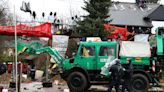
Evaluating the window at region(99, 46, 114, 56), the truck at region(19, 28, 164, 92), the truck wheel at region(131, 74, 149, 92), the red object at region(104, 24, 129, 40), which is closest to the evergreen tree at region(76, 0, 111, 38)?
the red object at region(104, 24, 129, 40)

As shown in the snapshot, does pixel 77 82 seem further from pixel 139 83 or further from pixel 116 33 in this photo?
pixel 116 33

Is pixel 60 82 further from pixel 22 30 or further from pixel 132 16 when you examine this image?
pixel 132 16

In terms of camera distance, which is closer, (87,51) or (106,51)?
(106,51)

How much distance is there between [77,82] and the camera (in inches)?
807

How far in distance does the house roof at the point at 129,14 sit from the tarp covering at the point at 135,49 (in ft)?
111

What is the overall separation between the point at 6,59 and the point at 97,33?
802 cm

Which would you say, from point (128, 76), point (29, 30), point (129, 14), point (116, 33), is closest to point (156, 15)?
point (129, 14)

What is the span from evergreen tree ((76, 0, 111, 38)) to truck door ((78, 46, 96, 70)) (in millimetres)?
12955

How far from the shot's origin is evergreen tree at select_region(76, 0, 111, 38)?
33.8m

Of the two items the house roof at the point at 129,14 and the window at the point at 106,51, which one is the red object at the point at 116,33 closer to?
the window at the point at 106,51

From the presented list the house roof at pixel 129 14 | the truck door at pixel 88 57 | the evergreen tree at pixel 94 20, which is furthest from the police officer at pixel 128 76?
the house roof at pixel 129 14

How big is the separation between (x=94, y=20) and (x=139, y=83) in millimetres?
14871

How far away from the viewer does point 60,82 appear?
2512cm

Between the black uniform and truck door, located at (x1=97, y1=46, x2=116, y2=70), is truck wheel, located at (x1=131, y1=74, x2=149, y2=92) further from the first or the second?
truck door, located at (x1=97, y1=46, x2=116, y2=70)
